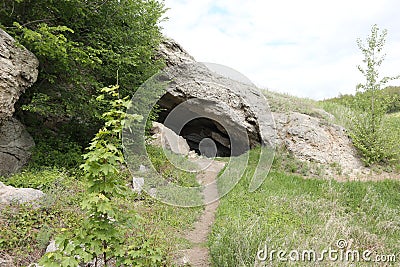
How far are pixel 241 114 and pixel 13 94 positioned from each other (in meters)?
8.40

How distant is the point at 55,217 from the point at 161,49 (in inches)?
334

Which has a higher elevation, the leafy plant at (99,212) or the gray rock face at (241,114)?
the gray rock face at (241,114)

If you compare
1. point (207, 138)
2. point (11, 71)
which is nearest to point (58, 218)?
point (11, 71)

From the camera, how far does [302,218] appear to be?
21.7 feet

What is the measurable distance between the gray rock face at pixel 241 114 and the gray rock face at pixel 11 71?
574 cm

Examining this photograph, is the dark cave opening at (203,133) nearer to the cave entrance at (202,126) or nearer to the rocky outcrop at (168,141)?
the cave entrance at (202,126)

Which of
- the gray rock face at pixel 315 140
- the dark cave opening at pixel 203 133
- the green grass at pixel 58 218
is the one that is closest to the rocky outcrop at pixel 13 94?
the green grass at pixel 58 218

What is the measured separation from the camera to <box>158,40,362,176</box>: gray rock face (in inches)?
488

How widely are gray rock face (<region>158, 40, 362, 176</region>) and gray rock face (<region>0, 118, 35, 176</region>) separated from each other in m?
5.59

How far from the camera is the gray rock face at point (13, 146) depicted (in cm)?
799

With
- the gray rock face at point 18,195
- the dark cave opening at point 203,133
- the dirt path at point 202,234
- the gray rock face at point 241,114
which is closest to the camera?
the dirt path at point 202,234

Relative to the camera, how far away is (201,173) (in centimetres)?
1046

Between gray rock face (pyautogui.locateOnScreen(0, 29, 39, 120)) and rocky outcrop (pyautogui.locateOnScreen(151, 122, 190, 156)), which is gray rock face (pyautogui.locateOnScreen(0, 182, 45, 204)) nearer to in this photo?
gray rock face (pyautogui.locateOnScreen(0, 29, 39, 120))

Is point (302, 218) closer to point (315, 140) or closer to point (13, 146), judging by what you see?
point (315, 140)
